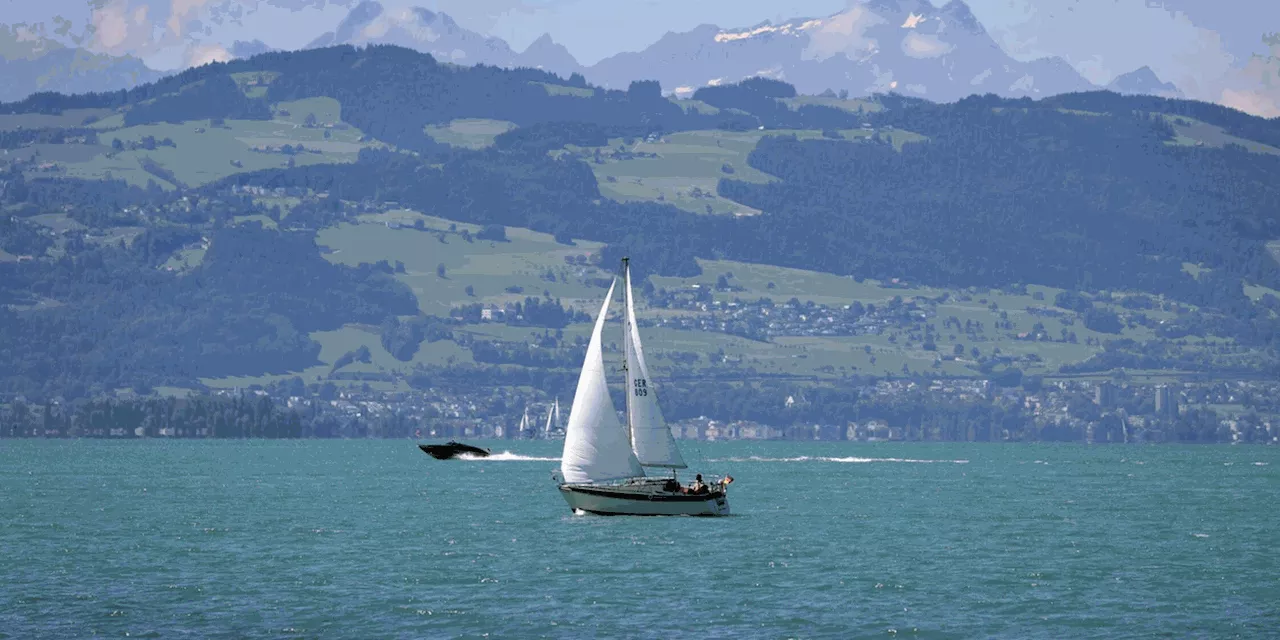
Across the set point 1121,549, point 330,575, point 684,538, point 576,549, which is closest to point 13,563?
point 330,575

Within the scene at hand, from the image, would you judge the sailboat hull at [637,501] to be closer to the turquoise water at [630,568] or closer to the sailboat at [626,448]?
the sailboat at [626,448]

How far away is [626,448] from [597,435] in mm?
1601

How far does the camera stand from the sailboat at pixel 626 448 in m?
106

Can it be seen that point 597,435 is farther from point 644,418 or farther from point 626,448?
point 644,418

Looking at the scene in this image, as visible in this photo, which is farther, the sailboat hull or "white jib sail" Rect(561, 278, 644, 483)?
the sailboat hull

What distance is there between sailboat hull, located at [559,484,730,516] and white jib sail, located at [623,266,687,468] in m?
2.13

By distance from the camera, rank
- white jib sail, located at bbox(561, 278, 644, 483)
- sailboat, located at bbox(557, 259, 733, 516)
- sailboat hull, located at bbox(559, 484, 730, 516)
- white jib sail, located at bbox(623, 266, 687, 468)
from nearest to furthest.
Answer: white jib sail, located at bbox(561, 278, 644, 483) < sailboat, located at bbox(557, 259, 733, 516) < white jib sail, located at bbox(623, 266, 687, 468) < sailboat hull, located at bbox(559, 484, 730, 516)

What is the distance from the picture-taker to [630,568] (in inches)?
3433

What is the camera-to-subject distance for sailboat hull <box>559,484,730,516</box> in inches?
4264

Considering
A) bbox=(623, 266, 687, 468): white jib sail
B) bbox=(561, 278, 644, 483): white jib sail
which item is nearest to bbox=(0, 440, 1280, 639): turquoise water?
bbox=(561, 278, 644, 483): white jib sail

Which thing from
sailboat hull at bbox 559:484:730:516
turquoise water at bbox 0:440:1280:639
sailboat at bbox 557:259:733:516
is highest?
sailboat at bbox 557:259:733:516

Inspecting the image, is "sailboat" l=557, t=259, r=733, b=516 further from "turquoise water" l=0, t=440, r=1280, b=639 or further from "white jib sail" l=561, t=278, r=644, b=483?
"turquoise water" l=0, t=440, r=1280, b=639

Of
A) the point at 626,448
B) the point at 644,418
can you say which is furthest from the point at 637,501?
the point at 644,418

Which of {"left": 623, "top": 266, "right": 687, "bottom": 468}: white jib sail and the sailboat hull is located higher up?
{"left": 623, "top": 266, "right": 687, "bottom": 468}: white jib sail
